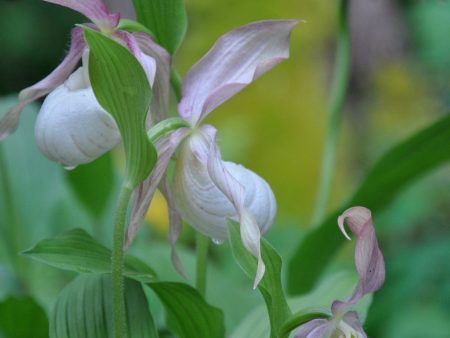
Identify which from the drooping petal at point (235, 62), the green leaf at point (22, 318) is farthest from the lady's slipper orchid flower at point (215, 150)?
the green leaf at point (22, 318)

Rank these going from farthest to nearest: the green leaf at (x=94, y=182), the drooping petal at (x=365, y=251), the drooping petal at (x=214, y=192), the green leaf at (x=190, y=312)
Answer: the green leaf at (x=94, y=182), the green leaf at (x=190, y=312), the drooping petal at (x=214, y=192), the drooping petal at (x=365, y=251)

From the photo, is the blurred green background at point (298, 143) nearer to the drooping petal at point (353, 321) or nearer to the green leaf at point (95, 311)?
the green leaf at point (95, 311)

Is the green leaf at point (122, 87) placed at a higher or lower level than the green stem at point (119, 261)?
higher

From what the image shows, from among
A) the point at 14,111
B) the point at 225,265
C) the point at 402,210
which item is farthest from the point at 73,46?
the point at 402,210

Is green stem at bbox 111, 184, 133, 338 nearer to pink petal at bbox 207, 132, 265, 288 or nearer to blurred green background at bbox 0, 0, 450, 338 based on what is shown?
pink petal at bbox 207, 132, 265, 288

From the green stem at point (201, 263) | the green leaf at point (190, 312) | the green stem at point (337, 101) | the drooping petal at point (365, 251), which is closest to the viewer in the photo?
the drooping petal at point (365, 251)

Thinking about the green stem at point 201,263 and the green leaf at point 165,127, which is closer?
the green leaf at point 165,127

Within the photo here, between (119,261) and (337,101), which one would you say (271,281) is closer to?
(119,261)

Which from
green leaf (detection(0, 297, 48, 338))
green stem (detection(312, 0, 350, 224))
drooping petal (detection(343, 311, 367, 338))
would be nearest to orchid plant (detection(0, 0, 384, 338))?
drooping petal (detection(343, 311, 367, 338))

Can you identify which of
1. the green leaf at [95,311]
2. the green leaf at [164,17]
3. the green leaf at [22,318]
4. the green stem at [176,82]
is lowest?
the green leaf at [22,318]
